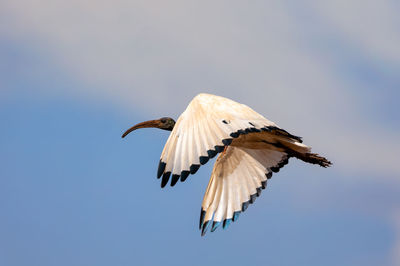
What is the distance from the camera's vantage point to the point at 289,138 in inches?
412

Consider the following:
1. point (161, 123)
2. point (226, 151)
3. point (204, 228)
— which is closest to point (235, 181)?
point (226, 151)

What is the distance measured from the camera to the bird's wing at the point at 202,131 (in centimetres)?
785

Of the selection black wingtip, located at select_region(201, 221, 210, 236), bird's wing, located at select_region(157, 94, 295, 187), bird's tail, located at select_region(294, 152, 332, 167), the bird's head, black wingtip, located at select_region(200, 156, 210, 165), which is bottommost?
black wingtip, located at select_region(201, 221, 210, 236)

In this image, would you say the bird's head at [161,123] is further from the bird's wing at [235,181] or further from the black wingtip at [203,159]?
the black wingtip at [203,159]

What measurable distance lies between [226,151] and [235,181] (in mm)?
553

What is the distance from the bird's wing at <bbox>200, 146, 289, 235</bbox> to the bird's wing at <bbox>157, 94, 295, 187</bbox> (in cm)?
271

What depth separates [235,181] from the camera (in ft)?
37.3

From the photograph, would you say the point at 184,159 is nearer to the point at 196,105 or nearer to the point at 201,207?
the point at 196,105

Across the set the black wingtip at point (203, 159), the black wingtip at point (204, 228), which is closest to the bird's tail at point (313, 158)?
the black wingtip at point (204, 228)

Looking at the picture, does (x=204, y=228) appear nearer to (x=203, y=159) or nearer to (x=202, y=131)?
(x=202, y=131)

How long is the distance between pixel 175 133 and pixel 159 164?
47 centimetres

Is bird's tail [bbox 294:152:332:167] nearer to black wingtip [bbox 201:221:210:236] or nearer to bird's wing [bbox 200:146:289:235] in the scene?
bird's wing [bbox 200:146:289:235]

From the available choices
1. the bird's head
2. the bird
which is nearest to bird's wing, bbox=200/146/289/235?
the bird

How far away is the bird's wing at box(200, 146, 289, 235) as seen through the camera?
36.2 ft
